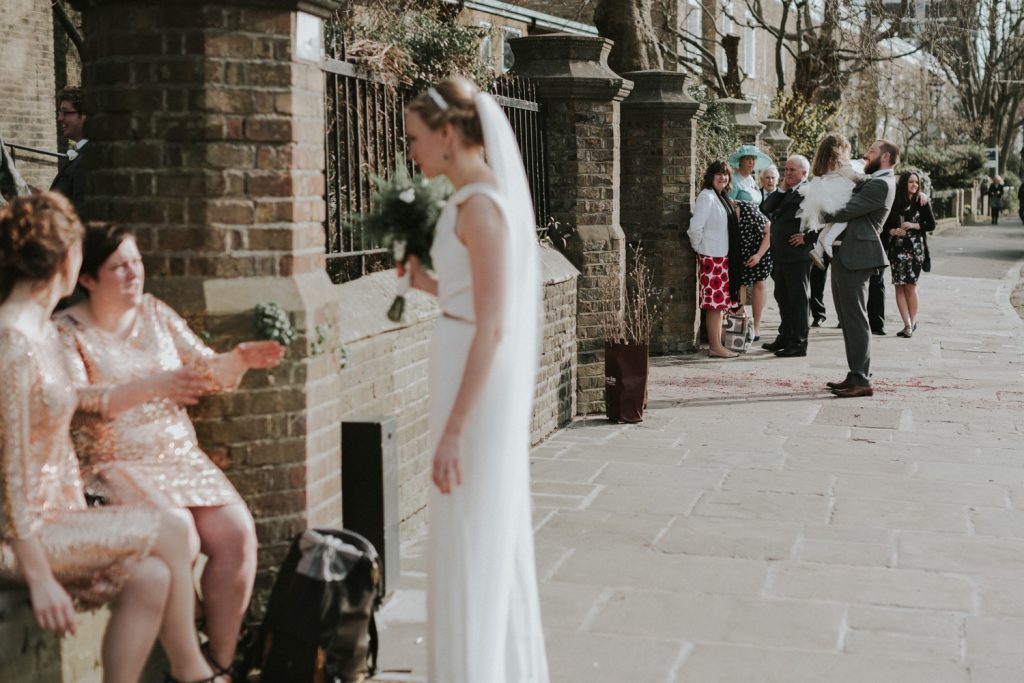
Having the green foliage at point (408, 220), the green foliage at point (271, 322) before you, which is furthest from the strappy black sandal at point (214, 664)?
the green foliage at point (408, 220)

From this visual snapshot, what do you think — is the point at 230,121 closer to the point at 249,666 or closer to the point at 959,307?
the point at 249,666

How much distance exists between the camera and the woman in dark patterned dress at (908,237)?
46.3ft

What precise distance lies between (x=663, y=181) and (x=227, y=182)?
27.8 ft

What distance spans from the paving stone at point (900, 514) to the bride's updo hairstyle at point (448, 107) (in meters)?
3.75

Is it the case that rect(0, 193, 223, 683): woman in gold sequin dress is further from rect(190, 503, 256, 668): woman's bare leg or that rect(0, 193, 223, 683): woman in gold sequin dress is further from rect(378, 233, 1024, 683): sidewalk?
rect(378, 233, 1024, 683): sidewalk

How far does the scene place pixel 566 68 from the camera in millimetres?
9695

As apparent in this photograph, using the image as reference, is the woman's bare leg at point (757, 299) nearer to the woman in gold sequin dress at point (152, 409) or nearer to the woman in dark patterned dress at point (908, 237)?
the woman in dark patterned dress at point (908, 237)

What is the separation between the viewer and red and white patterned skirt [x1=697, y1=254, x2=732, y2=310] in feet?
41.3

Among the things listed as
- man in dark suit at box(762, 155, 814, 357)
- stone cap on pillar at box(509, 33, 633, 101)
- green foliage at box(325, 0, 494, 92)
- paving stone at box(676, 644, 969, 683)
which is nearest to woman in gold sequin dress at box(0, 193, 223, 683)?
paving stone at box(676, 644, 969, 683)

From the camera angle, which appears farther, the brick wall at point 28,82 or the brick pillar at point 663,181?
the brick wall at point 28,82

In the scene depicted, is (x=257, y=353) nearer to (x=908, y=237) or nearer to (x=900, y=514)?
(x=900, y=514)

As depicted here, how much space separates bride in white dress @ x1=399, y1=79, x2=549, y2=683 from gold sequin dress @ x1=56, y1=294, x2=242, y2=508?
80 cm

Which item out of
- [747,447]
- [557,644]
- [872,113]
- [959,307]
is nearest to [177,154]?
[557,644]

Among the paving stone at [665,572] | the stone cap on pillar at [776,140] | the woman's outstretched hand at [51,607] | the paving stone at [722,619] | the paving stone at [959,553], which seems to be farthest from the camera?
the stone cap on pillar at [776,140]
